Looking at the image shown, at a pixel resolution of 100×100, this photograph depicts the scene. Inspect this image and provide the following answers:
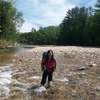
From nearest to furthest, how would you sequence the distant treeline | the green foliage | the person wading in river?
the person wading in river → the green foliage → the distant treeline

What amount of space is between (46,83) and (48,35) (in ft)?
431

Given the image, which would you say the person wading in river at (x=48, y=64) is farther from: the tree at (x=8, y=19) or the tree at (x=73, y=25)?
the tree at (x=73, y=25)

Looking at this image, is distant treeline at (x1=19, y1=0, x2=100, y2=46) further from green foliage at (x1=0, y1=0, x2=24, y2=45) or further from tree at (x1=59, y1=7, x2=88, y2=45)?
green foliage at (x1=0, y1=0, x2=24, y2=45)

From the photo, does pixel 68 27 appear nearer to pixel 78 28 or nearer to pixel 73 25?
pixel 73 25

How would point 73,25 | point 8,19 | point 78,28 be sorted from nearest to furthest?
1. point 8,19
2. point 78,28
3. point 73,25

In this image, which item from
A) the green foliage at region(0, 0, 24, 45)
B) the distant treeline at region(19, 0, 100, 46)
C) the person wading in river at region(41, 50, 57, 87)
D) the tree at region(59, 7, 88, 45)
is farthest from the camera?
the tree at region(59, 7, 88, 45)

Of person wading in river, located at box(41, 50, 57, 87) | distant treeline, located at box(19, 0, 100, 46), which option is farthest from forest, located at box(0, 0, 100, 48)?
person wading in river, located at box(41, 50, 57, 87)

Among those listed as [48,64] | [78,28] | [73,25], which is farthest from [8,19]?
[73,25]

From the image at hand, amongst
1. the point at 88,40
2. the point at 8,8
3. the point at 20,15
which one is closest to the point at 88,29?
the point at 88,40

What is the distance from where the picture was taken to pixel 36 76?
1251 centimetres

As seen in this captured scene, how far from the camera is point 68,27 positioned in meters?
106

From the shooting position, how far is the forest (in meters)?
44.6

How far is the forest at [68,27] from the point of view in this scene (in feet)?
146

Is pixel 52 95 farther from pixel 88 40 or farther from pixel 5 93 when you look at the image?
pixel 88 40
